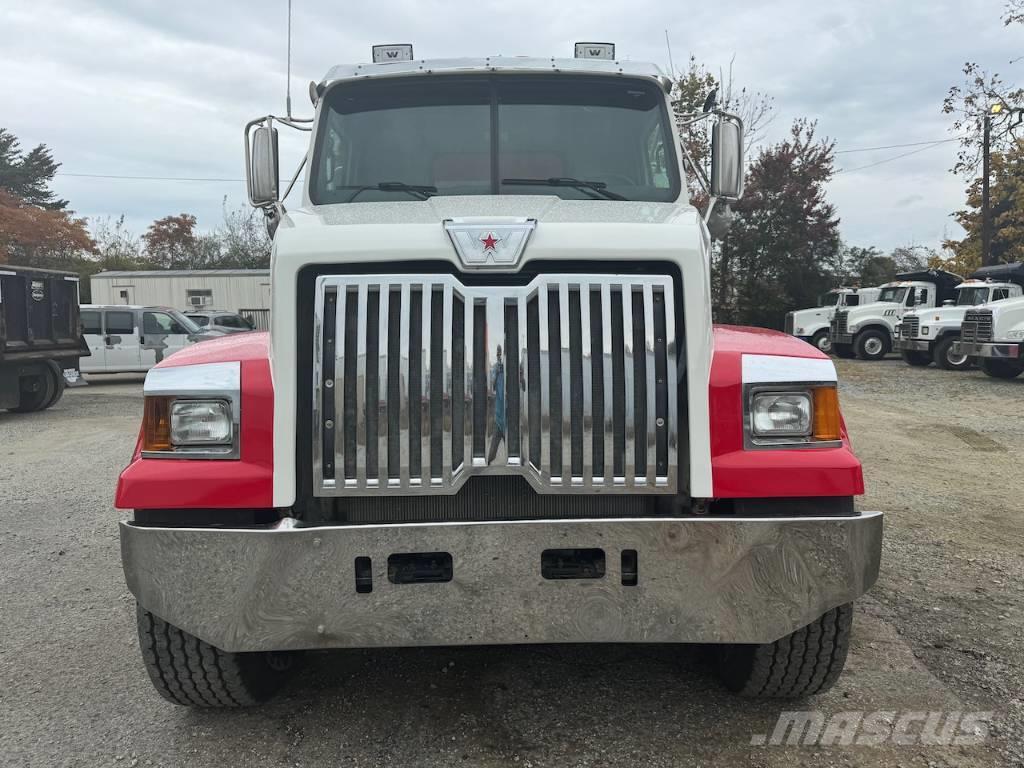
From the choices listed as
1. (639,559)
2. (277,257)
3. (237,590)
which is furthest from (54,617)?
(639,559)

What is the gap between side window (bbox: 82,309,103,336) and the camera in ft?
56.4

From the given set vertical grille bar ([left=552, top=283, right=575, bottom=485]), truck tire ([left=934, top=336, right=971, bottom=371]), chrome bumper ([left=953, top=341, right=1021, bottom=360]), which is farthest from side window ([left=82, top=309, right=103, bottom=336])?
truck tire ([left=934, top=336, right=971, bottom=371])

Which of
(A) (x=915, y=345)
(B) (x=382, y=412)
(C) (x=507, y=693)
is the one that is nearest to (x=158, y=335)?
(C) (x=507, y=693)

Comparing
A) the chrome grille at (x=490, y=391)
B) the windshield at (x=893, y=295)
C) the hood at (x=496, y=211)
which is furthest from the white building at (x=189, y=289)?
the chrome grille at (x=490, y=391)

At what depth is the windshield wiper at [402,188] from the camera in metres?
3.56

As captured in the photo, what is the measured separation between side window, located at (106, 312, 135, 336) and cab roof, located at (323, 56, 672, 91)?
1511 cm

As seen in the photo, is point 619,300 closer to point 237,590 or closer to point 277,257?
point 277,257

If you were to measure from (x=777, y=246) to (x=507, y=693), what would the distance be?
31.6 meters

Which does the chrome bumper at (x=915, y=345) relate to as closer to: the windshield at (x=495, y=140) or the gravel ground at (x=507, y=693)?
the gravel ground at (x=507, y=693)

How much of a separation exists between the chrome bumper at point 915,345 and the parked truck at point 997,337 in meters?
2.71

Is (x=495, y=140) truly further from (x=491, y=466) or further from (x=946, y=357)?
(x=946, y=357)

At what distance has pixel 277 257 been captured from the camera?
2.67m

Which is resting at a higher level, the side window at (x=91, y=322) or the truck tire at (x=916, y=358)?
the side window at (x=91, y=322)

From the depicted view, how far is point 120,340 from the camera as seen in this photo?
56.7ft
